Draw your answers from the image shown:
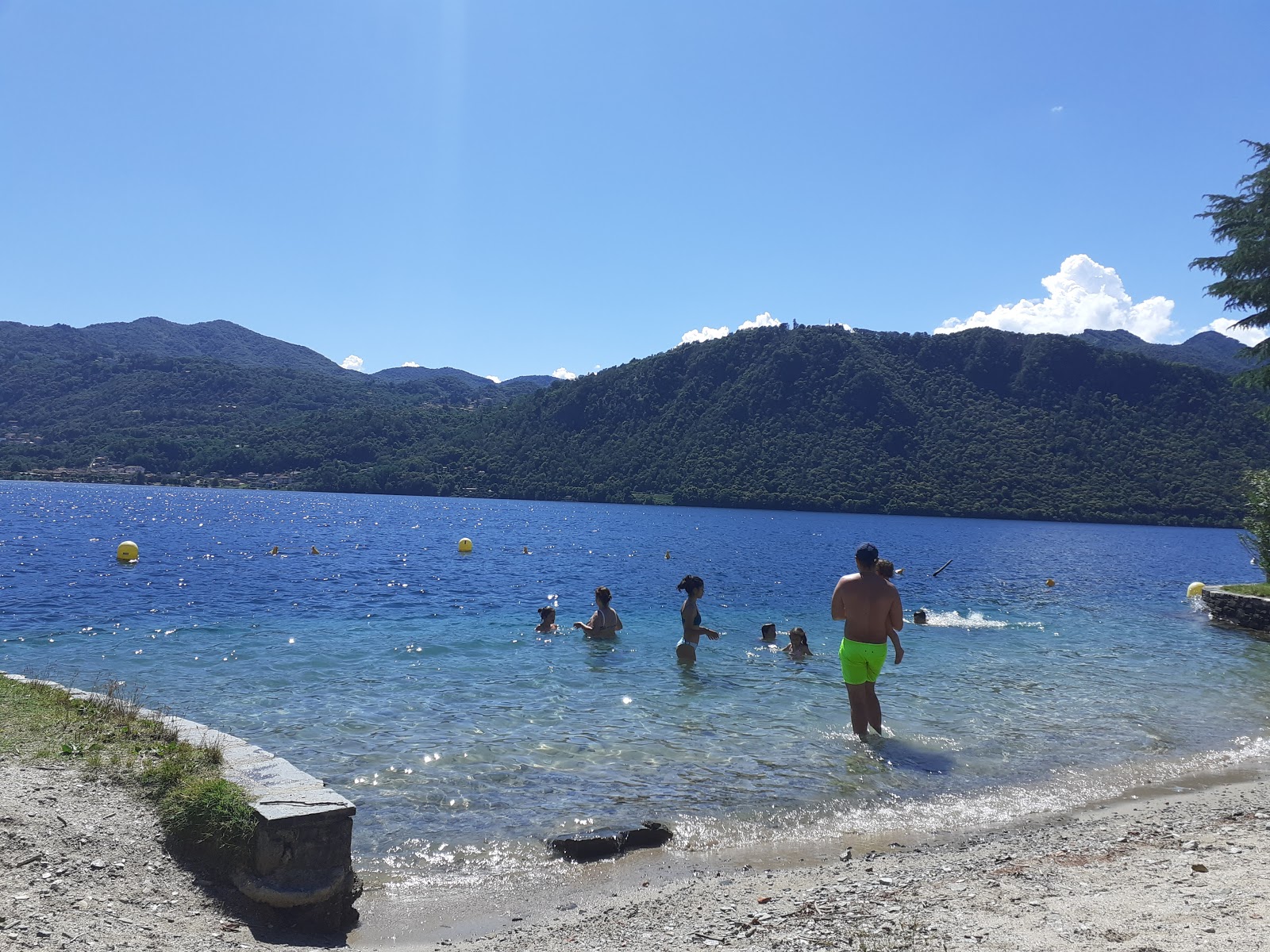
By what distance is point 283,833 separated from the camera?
498cm

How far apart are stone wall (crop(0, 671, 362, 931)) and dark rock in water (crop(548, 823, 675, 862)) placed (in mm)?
1900

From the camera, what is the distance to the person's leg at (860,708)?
979 centimetres

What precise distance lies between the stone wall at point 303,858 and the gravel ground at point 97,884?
7.8 inches

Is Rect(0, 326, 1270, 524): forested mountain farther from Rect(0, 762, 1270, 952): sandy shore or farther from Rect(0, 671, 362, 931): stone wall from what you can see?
Rect(0, 671, 362, 931): stone wall

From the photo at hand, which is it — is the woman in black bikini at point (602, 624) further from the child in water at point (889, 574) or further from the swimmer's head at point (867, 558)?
the swimmer's head at point (867, 558)

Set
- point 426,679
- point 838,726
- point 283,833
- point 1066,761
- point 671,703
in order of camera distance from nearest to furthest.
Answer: point 283,833 → point 1066,761 → point 838,726 → point 671,703 → point 426,679

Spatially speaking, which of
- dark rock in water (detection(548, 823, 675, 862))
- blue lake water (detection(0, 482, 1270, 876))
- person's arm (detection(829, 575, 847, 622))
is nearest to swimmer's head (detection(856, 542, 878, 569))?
person's arm (detection(829, 575, 847, 622))

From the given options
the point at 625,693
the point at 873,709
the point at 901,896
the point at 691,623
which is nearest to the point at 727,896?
the point at 901,896

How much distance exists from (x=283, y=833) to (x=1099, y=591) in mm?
38126

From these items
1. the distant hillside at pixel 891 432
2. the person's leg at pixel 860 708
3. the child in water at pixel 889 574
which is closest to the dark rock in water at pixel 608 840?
the person's leg at pixel 860 708

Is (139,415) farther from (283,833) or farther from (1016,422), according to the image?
(283,833)

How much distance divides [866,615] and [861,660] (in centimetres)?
64

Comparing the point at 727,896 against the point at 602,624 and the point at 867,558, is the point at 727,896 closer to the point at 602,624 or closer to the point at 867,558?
the point at 867,558

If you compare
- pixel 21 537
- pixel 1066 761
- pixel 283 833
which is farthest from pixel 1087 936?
pixel 21 537
